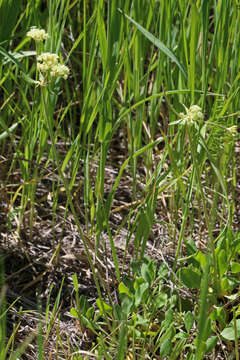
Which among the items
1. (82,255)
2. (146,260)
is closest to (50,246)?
(82,255)

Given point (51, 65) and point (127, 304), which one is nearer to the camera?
point (51, 65)

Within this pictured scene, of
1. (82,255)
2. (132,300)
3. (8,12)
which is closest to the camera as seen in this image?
(132,300)

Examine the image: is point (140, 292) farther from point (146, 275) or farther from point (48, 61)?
point (48, 61)

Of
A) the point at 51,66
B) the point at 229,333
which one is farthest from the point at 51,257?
the point at 51,66

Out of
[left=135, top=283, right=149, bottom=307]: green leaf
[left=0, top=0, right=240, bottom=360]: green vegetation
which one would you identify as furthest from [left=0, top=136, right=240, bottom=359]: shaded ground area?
[left=135, top=283, right=149, bottom=307]: green leaf

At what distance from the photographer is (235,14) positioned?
135 cm

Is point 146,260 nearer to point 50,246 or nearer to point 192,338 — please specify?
point 192,338

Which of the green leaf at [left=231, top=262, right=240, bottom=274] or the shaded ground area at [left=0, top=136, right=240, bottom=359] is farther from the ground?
the green leaf at [left=231, top=262, right=240, bottom=274]

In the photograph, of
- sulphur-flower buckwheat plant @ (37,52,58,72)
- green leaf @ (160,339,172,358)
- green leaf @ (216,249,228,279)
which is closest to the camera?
sulphur-flower buckwheat plant @ (37,52,58,72)

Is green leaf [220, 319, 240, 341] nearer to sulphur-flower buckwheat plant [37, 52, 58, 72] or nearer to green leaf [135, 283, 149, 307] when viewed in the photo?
green leaf [135, 283, 149, 307]

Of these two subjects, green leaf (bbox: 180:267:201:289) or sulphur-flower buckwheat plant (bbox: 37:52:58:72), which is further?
green leaf (bbox: 180:267:201:289)

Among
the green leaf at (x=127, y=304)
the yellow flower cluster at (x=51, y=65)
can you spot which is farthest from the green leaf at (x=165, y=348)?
the yellow flower cluster at (x=51, y=65)

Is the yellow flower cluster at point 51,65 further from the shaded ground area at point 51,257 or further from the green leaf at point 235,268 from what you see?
the green leaf at point 235,268

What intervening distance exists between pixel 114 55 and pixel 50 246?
61cm
